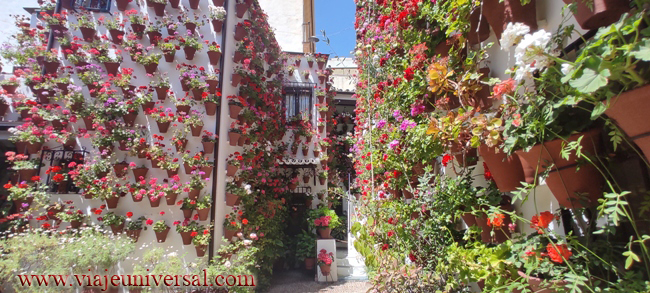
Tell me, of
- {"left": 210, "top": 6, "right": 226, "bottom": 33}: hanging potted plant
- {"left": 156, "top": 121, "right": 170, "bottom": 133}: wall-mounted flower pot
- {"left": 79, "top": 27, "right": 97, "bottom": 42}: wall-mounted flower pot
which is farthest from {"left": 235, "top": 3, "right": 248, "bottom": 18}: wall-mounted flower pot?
{"left": 156, "top": 121, "right": 170, "bottom": 133}: wall-mounted flower pot

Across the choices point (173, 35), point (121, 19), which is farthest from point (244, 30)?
point (121, 19)

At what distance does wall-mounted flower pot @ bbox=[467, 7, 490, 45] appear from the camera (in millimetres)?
2132

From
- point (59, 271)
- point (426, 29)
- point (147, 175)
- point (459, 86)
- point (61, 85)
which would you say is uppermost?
point (61, 85)

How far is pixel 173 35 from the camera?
584 centimetres

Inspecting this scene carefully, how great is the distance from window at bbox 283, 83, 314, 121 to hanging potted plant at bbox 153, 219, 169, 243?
4.00m

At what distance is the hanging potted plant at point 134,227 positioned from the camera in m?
5.12

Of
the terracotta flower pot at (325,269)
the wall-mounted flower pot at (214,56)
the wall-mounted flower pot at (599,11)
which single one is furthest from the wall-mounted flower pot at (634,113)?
the terracotta flower pot at (325,269)

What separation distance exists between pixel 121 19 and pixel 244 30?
6.99ft

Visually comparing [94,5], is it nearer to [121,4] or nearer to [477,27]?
[121,4]

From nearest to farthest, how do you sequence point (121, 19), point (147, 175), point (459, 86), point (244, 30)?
point (459, 86), point (147, 175), point (121, 19), point (244, 30)

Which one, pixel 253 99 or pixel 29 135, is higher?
pixel 253 99

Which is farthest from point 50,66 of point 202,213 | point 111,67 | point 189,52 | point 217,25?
point 202,213

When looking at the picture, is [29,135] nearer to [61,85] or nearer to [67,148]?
[67,148]

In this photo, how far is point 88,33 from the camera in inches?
220
